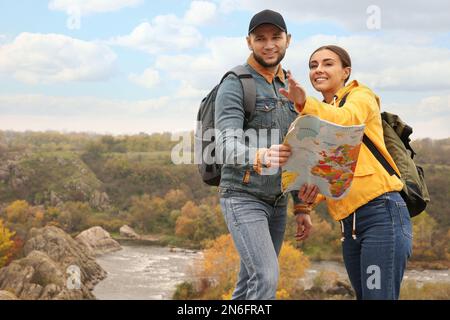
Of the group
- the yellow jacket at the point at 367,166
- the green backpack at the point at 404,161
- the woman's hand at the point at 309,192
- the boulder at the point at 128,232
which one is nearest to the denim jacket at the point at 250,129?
the woman's hand at the point at 309,192

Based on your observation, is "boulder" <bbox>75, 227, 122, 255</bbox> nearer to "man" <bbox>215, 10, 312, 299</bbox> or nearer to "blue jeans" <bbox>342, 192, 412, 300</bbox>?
"man" <bbox>215, 10, 312, 299</bbox>

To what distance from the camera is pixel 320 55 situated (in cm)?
277

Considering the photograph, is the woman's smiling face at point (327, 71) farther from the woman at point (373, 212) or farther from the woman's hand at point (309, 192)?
the woman's hand at point (309, 192)

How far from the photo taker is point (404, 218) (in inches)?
101

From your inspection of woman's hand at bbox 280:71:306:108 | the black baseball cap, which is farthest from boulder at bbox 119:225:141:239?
woman's hand at bbox 280:71:306:108

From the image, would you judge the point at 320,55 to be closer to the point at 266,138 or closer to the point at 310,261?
the point at 266,138

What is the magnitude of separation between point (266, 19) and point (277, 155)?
2.60ft

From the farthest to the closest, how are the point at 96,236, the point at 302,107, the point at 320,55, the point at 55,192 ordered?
the point at 55,192, the point at 96,236, the point at 320,55, the point at 302,107

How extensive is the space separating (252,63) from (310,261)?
67954 mm

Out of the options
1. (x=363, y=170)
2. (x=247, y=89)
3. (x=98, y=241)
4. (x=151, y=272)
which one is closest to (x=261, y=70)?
(x=247, y=89)

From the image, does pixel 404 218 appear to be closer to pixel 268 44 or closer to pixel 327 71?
pixel 327 71
